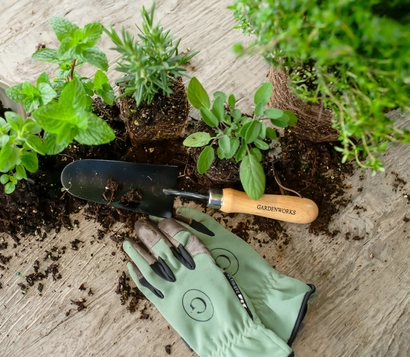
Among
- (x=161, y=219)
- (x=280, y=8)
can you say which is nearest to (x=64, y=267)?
(x=161, y=219)

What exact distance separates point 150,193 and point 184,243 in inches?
7.1

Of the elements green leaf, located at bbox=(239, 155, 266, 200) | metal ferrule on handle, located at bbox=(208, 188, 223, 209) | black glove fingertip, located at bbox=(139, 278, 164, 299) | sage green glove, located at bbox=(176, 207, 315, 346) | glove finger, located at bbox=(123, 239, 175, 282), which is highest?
green leaf, located at bbox=(239, 155, 266, 200)

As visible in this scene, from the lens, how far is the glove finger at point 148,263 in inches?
44.3

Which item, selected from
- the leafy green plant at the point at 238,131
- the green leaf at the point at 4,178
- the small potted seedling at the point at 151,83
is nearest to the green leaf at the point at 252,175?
the leafy green plant at the point at 238,131

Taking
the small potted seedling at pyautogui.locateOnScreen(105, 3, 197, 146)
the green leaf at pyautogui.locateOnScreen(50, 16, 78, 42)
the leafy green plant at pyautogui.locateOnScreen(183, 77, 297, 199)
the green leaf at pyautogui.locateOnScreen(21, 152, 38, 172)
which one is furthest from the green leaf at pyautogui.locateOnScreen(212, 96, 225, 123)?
the green leaf at pyautogui.locateOnScreen(21, 152, 38, 172)

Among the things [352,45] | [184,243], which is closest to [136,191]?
[184,243]

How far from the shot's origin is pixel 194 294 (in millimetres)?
1136

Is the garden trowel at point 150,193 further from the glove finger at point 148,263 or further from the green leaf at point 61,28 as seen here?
the green leaf at point 61,28

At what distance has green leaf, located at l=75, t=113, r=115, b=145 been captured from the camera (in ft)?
2.71

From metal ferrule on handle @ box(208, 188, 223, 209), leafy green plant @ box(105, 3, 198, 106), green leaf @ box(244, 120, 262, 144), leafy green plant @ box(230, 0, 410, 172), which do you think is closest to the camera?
leafy green plant @ box(230, 0, 410, 172)

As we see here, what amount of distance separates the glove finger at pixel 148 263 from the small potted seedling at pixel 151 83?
32 centimetres

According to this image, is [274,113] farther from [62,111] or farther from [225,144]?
[62,111]

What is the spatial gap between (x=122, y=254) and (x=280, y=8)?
0.84m

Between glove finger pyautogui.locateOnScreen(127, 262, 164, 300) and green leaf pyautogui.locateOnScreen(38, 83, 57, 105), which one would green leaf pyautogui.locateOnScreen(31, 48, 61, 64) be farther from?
glove finger pyautogui.locateOnScreen(127, 262, 164, 300)
